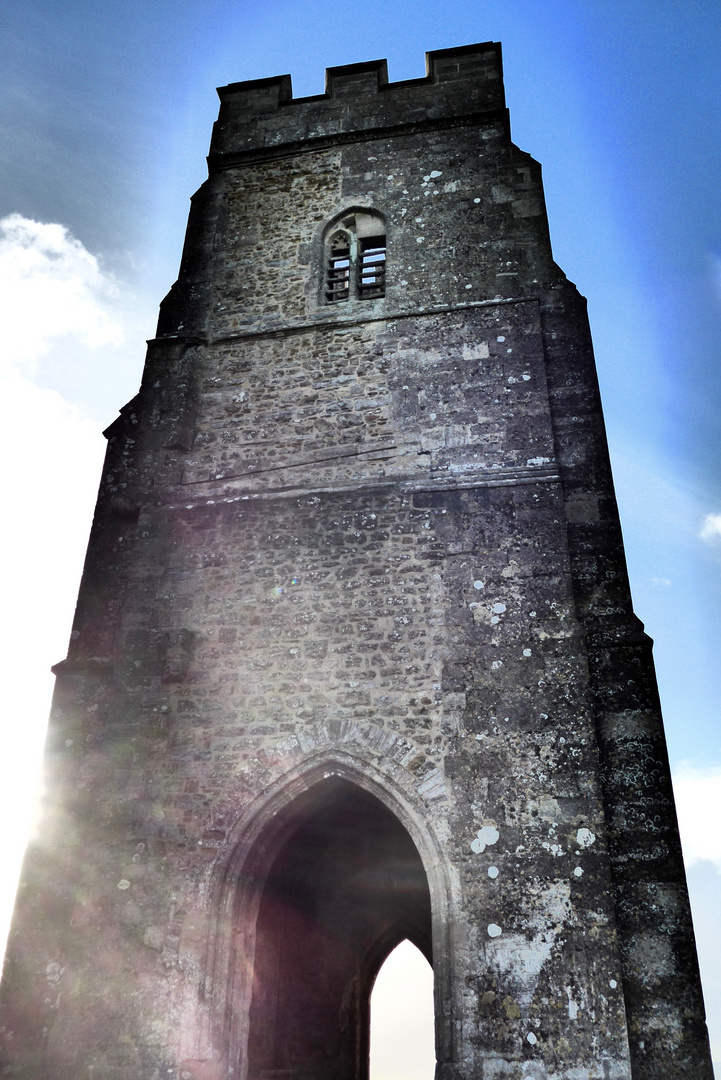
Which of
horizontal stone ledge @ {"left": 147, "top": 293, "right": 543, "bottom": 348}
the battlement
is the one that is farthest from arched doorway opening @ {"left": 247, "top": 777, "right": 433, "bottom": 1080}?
the battlement

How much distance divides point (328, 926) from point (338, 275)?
6697 mm

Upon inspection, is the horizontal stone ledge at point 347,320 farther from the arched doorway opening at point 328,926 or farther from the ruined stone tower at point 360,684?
the arched doorway opening at point 328,926

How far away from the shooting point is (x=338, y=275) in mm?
8617

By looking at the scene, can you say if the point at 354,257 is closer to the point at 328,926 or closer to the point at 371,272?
the point at 371,272

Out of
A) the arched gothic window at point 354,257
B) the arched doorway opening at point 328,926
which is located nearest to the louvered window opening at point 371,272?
the arched gothic window at point 354,257

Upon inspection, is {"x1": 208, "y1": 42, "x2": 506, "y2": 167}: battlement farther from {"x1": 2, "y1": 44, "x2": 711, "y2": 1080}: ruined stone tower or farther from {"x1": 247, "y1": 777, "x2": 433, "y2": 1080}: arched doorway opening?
{"x1": 247, "y1": 777, "x2": 433, "y2": 1080}: arched doorway opening

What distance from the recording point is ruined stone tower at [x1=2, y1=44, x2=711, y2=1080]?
17.6ft

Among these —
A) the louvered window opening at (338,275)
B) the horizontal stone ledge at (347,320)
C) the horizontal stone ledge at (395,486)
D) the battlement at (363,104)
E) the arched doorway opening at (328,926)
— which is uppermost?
the battlement at (363,104)

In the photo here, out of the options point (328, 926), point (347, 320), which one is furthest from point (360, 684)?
point (347, 320)

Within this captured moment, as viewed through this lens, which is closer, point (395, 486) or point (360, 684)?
point (360, 684)

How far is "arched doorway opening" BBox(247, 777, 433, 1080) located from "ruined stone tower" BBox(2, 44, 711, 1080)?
5 cm

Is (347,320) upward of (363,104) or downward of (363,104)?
downward

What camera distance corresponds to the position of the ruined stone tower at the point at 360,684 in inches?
212

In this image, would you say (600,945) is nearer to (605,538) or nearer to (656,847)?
(656,847)
